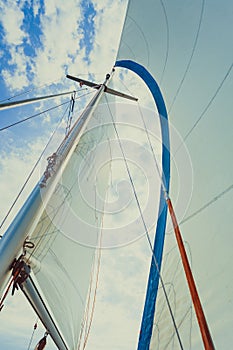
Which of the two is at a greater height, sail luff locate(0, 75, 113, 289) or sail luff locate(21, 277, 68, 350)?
sail luff locate(0, 75, 113, 289)

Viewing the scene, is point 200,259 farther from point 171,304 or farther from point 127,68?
point 127,68

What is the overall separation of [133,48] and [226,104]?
2973mm

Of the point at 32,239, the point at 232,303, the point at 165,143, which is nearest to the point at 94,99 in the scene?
the point at 165,143

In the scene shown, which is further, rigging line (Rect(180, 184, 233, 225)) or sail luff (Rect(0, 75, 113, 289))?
sail luff (Rect(0, 75, 113, 289))

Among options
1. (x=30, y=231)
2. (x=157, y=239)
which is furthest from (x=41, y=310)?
(x=157, y=239)

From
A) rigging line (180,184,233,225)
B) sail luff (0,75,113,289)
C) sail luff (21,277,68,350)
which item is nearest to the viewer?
rigging line (180,184,233,225)

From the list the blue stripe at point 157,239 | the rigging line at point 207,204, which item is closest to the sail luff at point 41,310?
the blue stripe at point 157,239

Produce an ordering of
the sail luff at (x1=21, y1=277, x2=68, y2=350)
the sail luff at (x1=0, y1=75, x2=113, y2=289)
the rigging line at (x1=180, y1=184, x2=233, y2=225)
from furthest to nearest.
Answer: the sail luff at (x1=21, y1=277, x2=68, y2=350) < the sail luff at (x1=0, y1=75, x2=113, y2=289) < the rigging line at (x1=180, y1=184, x2=233, y2=225)

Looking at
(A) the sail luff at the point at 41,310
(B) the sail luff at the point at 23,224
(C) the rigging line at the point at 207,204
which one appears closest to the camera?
(C) the rigging line at the point at 207,204

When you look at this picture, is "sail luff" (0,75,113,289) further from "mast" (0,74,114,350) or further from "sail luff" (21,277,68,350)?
"sail luff" (21,277,68,350)

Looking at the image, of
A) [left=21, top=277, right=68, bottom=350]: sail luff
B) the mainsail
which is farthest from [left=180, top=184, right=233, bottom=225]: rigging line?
[left=21, top=277, right=68, bottom=350]: sail luff

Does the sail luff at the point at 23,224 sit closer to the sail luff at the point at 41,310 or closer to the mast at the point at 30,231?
the mast at the point at 30,231

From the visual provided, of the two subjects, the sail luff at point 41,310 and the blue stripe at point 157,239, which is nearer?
the blue stripe at point 157,239

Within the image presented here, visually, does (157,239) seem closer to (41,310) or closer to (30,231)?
(30,231)
